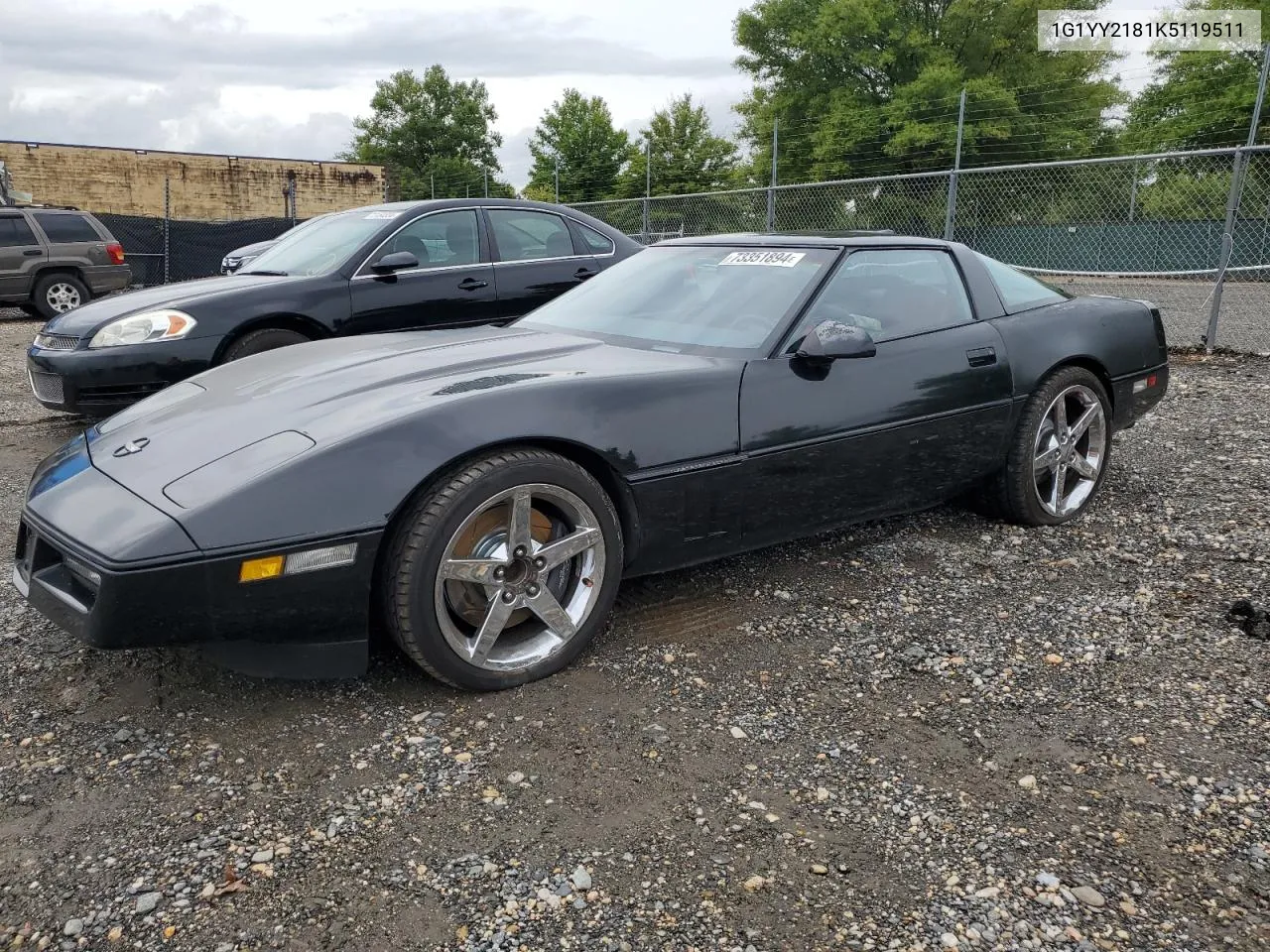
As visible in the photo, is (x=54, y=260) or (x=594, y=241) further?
(x=54, y=260)

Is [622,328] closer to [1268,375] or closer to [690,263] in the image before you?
[690,263]

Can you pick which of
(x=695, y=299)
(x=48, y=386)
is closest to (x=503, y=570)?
(x=695, y=299)

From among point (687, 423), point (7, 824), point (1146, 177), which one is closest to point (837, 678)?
point (687, 423)

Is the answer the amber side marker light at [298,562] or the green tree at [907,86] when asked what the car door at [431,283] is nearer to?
the amber side marker light at [298,562]

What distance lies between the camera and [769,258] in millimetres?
3781

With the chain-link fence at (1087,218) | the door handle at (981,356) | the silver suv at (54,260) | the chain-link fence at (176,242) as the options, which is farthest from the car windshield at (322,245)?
the chain-link fence at (176,242)

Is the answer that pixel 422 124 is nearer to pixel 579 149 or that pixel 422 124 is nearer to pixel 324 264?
pixel 579 149

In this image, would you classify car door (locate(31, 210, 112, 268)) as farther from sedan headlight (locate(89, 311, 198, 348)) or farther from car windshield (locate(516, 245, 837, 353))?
car windshield (locate(516, 245, 837, 353))

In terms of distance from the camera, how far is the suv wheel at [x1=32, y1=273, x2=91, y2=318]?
13086 millimetres

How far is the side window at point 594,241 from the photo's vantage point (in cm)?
702

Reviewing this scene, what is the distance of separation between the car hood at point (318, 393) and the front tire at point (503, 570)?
24cm

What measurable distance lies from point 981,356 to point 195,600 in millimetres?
3012

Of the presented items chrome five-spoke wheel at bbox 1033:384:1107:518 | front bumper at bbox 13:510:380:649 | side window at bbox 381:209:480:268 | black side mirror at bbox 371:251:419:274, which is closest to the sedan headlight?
black side mirror at bbox 371:251:419:274

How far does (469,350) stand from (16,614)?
→ 177 cm
